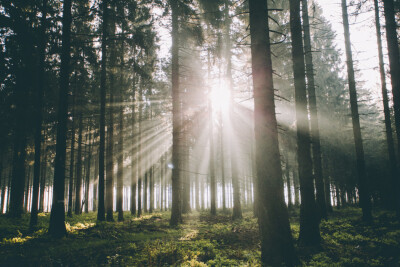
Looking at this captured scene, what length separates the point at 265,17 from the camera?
5.52 metres

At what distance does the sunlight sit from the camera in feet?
55.1

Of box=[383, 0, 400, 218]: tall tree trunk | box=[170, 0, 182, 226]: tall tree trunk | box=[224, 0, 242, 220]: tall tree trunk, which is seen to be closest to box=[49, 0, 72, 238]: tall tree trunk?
box=[170, 0, 182, 226]: tall tree trunk

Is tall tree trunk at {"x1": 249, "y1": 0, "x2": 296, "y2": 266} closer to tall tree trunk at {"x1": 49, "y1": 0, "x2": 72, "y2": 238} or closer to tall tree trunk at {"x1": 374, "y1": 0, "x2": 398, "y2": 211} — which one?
tall tree trunk at {"x1": 49, "y1": 0, "x2": 72, "y2": 238}

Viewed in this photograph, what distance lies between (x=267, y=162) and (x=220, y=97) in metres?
13.3

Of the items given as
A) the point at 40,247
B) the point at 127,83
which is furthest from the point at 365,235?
the point at 127,83

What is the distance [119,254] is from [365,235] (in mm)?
9466

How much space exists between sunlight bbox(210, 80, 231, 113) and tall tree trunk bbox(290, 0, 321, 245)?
8632mm

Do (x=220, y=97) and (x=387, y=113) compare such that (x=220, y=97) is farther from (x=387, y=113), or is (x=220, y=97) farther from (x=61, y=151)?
(x=61, y=151)

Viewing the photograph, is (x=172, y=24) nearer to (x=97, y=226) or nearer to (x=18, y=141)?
(x=97, y=226)

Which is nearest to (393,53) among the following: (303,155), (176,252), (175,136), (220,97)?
(303,155)

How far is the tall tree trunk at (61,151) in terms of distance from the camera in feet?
27.1

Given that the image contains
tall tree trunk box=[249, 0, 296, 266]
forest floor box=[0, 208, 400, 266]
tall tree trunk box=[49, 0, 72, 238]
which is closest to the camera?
tall tree trunk box=[249, 0, 296, 266]

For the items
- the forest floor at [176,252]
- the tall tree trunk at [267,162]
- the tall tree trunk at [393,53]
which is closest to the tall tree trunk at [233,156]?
the forest floor at [176,252]

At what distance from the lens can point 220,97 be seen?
17.9 m
